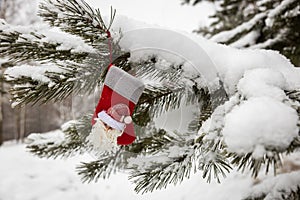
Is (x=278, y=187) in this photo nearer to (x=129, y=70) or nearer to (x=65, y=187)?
(x=129, y=70)

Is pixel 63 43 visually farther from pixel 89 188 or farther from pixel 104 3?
pixel 89 188

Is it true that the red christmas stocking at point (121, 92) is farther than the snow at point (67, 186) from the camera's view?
No

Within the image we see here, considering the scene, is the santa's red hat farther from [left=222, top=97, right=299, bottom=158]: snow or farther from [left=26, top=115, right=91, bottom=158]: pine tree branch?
Answer: [left=222, top=97, right=299, bottom=158]: snow

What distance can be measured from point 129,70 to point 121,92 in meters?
0.11

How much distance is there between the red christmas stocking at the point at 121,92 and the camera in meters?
0.77

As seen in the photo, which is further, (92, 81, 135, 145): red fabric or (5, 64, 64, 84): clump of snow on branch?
(92, 81, 135, 145): red fabric

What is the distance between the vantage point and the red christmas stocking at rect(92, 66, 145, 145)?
768mm

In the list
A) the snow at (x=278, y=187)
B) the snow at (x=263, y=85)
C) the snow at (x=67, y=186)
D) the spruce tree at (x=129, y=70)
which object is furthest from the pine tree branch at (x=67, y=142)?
the snow at (x=67, y=186)

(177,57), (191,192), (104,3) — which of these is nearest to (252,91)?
(177,57)

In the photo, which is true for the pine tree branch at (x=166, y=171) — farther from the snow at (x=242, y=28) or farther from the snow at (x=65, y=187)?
the snow at (x=65, y=187)

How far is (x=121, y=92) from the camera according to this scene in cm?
81

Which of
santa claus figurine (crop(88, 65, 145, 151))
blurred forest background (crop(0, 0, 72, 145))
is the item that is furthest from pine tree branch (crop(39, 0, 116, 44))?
blurred forest background (crop(0, 0, 72, 145))

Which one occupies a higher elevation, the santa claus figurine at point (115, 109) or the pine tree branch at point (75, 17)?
the pine tree branch at point (75, 17)

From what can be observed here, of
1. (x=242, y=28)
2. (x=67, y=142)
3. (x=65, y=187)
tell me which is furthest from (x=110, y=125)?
(x=65, y=187)
